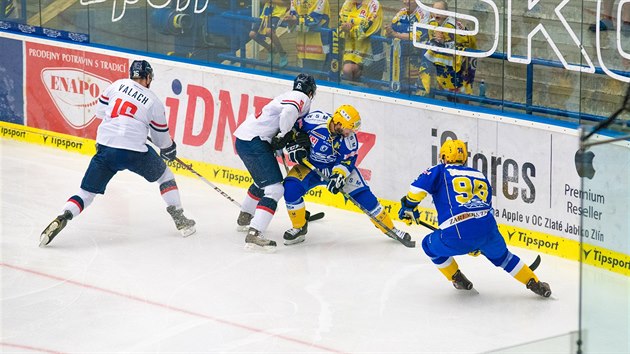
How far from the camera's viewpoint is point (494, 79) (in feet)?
31.4

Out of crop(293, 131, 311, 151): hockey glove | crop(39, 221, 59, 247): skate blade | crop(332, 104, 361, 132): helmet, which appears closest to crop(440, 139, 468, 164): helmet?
crop(332, 104, 361, 132): helmet

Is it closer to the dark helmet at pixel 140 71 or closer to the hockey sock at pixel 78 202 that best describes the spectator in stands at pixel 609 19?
the dark helmet at pixel 140 71

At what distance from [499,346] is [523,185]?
2.03m

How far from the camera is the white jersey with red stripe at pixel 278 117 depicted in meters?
9.17

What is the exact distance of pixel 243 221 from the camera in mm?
9789

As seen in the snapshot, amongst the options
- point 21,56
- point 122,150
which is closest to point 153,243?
point 122,150

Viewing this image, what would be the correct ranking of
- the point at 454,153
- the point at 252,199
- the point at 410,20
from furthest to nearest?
1. the point at 410,20
2. the point at 252,199
3. the point at 454,153

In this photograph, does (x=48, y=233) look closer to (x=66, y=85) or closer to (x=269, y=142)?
(x=269, y=142)

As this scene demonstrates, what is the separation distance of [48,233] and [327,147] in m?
2.01

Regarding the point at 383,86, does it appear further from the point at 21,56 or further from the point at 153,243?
the point at 21,56

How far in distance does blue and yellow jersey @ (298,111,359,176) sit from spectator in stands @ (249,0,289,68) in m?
1.67

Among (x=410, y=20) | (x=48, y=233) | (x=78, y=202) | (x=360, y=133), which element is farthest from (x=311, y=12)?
(x=48, y=233)

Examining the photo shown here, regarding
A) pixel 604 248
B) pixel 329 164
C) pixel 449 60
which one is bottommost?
pixel 329 164

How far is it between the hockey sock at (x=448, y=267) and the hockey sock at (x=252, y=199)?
1856 mm
